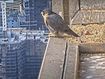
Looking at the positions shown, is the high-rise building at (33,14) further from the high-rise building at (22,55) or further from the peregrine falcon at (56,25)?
the peregrine falcon at (56,25)

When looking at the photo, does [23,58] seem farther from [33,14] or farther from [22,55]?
[33,14]

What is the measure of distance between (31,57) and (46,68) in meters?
4.91

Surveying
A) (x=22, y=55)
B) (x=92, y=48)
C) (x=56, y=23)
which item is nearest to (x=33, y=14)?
(x=22, y=55)

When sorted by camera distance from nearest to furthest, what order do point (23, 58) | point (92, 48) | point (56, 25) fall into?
→ point (92, 48), point (56, 25), point (23, 58)

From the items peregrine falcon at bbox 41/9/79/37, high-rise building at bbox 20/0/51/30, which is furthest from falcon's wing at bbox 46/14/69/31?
high-rise building at bbox 20/0/51/30

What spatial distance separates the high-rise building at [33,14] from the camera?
8.09m

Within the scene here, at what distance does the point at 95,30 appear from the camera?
18.5 feet

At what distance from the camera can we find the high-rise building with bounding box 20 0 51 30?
8.09 metres

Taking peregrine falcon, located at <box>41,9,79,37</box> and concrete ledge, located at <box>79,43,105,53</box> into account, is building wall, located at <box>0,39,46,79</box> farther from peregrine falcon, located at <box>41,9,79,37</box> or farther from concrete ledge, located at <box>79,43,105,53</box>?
concrete ledge, located at <box>79,43,105,53</box>

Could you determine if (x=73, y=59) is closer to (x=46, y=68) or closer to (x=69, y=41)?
(x=46, y=68)

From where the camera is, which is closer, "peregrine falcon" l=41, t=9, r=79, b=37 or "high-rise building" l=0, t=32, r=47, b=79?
"peregrine falcon" l=41, t=9, r=79, b=37

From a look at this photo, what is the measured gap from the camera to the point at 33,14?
8516mm

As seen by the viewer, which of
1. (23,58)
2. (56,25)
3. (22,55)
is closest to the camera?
(56,25)

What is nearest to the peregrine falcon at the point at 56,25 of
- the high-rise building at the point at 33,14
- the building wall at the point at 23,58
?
the building wall at the point at 23,58
